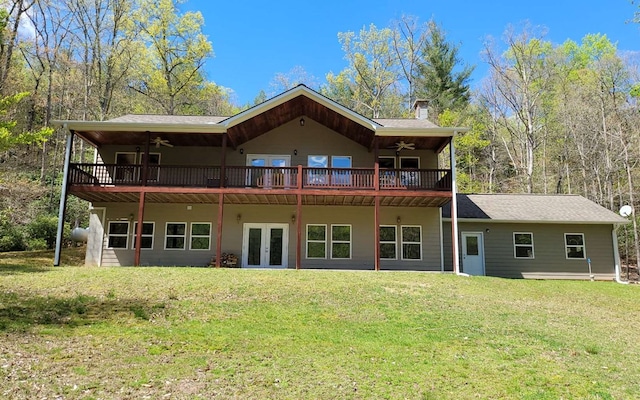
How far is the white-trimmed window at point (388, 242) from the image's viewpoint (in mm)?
15703

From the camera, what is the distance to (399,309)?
8.12 metres

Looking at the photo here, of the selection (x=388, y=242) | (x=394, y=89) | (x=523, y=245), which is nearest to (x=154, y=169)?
(x=388, y=242)

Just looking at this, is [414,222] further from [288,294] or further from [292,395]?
[292,395]

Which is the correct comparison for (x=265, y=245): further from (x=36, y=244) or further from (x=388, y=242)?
(x=36, y=244)

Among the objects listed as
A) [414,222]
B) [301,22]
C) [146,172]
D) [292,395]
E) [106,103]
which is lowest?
[292,395]

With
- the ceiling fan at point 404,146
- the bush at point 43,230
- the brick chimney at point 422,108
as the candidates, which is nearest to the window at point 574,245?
the ceiling fan at point 404,146

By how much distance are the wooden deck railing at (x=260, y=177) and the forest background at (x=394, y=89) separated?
810cm

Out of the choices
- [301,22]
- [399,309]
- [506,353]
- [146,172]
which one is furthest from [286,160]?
[301,22]

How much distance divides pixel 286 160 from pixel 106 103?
14.8m

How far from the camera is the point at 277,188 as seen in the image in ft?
47.0

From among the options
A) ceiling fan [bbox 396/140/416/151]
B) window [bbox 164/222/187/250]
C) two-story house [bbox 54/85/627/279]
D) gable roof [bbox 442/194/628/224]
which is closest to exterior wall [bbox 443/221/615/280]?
two-story house [bbox 54/85/627/279]

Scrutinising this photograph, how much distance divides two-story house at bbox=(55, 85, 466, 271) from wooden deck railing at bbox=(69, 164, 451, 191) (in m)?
0.04

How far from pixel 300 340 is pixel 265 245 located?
32.4ft

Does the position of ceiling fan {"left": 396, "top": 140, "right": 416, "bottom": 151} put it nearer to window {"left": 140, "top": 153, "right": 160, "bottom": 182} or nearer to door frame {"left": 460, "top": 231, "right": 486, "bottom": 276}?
door frame {"left": 460, "top": 231, "right": 486, "bottom": 276}
